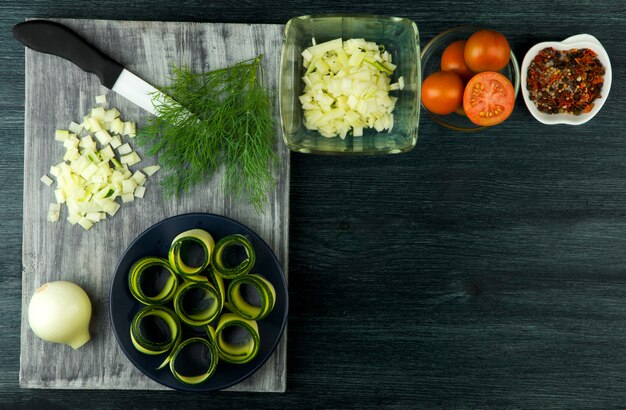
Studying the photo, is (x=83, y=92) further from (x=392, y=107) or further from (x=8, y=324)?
(x=392, y=107)

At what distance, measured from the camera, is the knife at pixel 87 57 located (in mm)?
1145

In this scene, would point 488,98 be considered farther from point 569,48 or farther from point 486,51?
point 569,48

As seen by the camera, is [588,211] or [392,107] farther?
[588,211]

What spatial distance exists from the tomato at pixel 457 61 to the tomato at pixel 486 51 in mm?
30

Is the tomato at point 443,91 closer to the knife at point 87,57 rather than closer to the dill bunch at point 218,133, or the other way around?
the dill bunch at point 218,133

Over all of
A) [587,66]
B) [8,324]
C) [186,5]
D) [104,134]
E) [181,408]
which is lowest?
[181,408]

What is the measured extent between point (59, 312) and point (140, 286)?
0.18 metres

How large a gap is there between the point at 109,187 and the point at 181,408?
1.65 feet

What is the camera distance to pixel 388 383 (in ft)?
4.12

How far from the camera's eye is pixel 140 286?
109cm

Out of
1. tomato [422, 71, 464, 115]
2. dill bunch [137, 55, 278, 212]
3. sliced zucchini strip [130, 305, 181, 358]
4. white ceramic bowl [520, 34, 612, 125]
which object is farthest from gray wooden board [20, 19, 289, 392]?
white ceramic bowl [520, 34, 612, 125]

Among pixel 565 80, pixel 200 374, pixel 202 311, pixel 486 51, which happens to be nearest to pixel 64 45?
pixel 202 311

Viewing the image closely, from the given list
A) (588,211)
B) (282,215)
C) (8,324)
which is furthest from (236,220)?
(588,211)

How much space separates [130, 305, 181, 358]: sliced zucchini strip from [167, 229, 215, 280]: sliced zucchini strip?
9 cm
